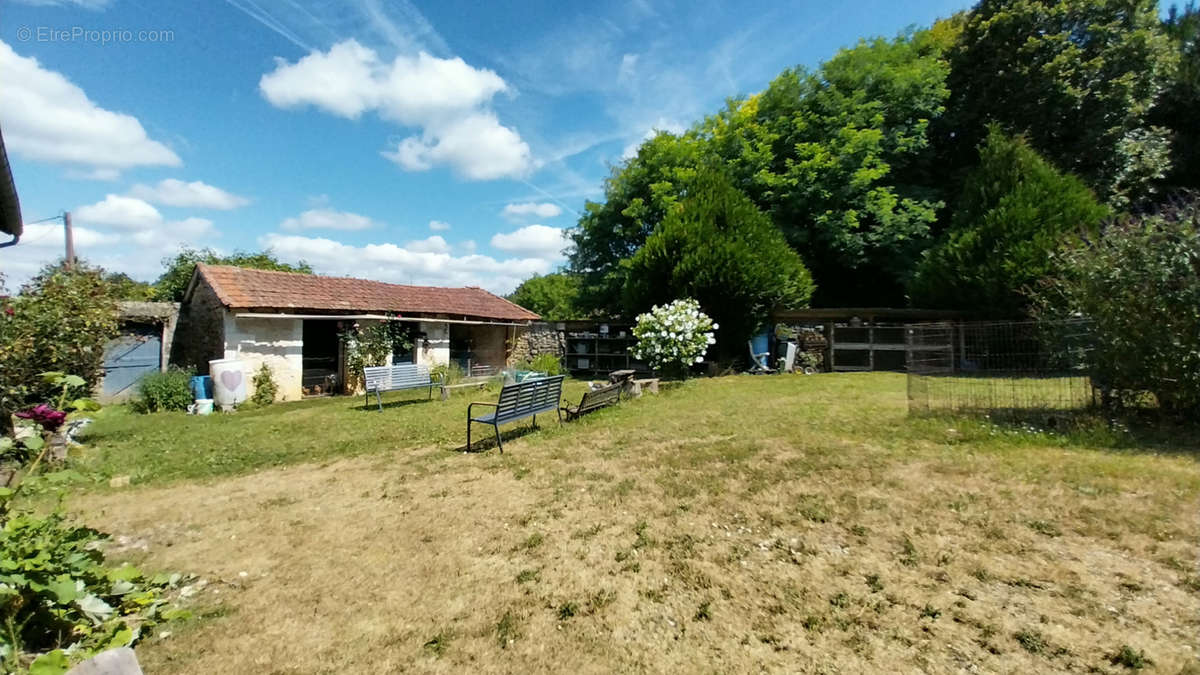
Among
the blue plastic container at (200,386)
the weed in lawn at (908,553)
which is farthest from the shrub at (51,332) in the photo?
the weed in lawn at (908,553)

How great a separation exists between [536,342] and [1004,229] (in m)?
15.0

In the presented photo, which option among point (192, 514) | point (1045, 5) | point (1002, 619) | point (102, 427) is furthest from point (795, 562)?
point (1045, 5)

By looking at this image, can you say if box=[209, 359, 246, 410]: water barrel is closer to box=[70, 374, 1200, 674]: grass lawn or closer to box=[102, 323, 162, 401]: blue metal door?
box=[102, 323, 162, 401]: blue metal door

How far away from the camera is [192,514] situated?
4621 millimetres

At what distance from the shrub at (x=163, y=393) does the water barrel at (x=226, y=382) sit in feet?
1.84

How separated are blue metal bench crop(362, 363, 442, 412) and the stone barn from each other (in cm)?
342

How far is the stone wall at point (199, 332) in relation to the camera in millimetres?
12523

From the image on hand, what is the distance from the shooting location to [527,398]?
7.23 metres

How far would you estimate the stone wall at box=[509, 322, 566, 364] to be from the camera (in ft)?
63.5

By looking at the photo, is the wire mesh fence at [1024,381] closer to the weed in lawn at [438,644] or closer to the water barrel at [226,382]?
the weed in lawn at [438,644]

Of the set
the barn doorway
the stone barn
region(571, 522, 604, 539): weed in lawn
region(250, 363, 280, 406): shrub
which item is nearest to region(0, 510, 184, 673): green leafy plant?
region(571, 522, 604, 539): weed in lawn

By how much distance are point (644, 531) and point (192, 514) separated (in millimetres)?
4061

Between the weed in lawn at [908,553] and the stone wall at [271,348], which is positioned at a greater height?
the stone wall at [271,348]

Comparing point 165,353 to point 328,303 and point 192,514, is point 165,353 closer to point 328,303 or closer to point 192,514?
point 328,303
